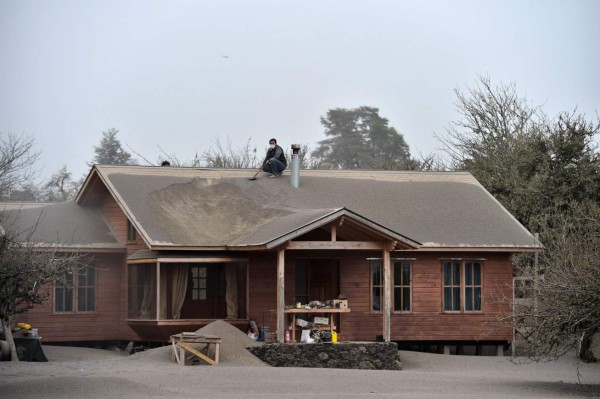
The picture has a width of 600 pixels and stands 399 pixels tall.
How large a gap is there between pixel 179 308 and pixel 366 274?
527 centimetres

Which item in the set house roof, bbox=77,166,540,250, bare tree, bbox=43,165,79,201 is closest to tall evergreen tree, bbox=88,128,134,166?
bare tree, bbox=43,165,79,201

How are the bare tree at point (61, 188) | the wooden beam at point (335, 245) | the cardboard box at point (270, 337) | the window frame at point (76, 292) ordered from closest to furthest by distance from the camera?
1. the wooden beam at point (335, 245)
2. the cardboard box at point (270, 337)
3. the window frame at point (76, 292)
4. the bare tree at point (61, 188)

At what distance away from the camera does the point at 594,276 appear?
23.5 m

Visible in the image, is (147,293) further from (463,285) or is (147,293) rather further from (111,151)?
(111,151)

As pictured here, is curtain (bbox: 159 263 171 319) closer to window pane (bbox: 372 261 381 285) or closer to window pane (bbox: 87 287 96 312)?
window pane (bbox: 87 287 96 312)

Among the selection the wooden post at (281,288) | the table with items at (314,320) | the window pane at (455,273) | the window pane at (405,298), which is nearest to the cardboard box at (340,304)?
the table with items at (314,320)

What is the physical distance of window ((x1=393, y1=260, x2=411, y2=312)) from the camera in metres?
34.9

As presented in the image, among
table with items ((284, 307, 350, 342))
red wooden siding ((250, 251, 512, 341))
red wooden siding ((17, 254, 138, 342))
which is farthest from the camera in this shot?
red wooden siding ((17, 254, 138, 342))

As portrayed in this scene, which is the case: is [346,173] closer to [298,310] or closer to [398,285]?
[398,285]

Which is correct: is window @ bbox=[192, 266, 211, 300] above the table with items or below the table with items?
above

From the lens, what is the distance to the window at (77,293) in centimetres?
3456

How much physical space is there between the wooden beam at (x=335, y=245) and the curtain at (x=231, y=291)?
3182 millimetres

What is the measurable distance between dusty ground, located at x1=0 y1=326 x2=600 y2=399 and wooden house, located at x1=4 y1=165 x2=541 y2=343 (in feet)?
8.95

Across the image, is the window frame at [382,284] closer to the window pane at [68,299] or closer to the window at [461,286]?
the window at [461,286]
